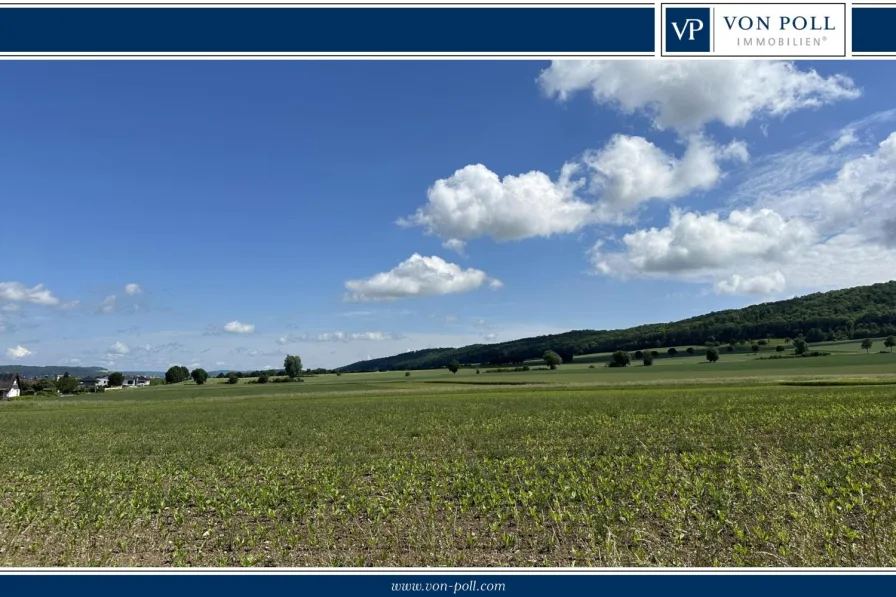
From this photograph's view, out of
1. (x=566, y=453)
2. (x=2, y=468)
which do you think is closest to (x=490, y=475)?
(x=566, y=453)

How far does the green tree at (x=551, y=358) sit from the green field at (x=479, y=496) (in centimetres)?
7536

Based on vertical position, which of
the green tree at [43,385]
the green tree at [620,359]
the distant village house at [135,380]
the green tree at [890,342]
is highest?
the green tree at [890,342]

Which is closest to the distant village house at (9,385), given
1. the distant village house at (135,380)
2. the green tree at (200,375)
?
the distant village house at (135,380)

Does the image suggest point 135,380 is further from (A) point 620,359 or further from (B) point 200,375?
(A) point 620,359

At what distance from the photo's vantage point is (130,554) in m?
8.11

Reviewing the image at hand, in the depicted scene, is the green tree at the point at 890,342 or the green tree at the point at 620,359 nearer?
the green tree at the point at 890,342

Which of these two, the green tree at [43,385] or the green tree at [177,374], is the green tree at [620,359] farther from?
the green tree at [43,385]

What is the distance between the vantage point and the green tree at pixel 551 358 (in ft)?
323

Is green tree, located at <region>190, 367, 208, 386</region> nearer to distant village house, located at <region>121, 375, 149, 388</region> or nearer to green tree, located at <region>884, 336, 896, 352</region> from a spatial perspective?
distant village house, located at <region>121, 375, 149, 388</region>

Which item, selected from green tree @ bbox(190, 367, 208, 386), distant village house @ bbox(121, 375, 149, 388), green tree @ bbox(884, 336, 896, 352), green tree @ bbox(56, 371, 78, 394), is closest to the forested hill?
green tree @ bbox(884, 336, 896, 352)

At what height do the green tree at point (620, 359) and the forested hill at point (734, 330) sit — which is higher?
the forested hill at point (734, 330)

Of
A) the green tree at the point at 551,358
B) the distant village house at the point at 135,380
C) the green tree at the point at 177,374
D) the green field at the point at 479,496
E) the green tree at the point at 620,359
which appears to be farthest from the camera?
the distant village house at the point at 135,380

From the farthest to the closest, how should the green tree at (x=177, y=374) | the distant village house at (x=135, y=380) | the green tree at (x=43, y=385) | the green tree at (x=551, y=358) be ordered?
the distant village house at (x=135, y=380), the green tree at (x=43, y=385), the green tree at (x=551, y=358), the green tree at (x=177, y=374)

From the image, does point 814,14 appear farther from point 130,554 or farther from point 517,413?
point 517,413
